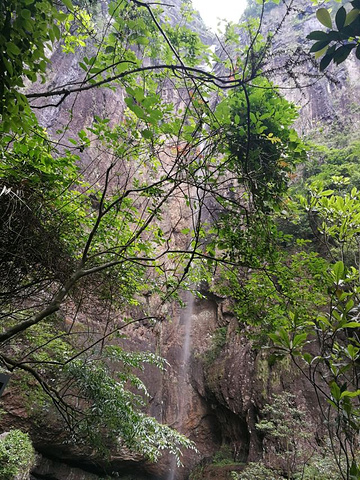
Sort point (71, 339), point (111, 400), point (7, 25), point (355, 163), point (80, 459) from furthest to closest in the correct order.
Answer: point (355, 163) → point (80, 459) → point (71, 339) → point (111, 400) → point (7, 25)

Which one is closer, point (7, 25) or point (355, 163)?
point (7, 25)

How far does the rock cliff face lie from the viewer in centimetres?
618

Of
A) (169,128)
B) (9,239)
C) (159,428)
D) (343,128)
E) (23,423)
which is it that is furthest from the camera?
(343,128)

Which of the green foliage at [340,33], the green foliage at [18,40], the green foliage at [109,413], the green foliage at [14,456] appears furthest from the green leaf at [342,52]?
the green foliage at [14,456]

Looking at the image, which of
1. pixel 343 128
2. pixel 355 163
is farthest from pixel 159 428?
pixel 343 128

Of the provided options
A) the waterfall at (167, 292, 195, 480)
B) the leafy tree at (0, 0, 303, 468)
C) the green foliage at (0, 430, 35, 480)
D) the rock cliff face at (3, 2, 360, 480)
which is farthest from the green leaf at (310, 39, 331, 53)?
the waterfall at (167, 292, 195, 480)

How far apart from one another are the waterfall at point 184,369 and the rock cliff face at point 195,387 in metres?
0.02

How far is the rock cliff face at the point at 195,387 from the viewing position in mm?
6184

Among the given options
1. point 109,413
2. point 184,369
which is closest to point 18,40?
point 109,413

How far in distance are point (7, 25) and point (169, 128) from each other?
1175 millimetres

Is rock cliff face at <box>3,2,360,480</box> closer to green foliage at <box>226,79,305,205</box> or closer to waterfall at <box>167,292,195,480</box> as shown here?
waterfall at <box>167,292,195,480</box>

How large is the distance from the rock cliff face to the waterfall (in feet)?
0.08

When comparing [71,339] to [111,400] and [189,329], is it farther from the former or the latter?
[189,329]

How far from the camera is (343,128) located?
9.62 metres
